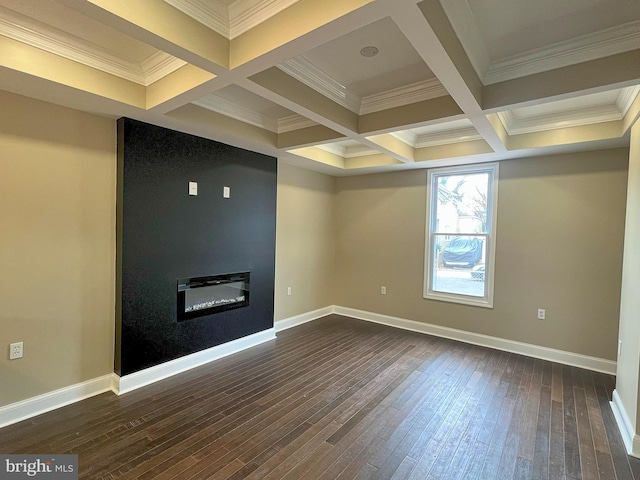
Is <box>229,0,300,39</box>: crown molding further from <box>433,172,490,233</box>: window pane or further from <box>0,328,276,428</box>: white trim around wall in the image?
<box>433,172,490,233</box>: window pane

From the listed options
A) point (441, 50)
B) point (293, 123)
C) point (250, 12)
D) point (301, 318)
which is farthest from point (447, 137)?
point (301, 318)

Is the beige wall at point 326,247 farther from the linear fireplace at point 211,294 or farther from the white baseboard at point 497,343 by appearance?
the linear fireplace at point 211,294

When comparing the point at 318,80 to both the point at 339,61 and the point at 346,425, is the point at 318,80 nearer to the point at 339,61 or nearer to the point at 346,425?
the point at 339,61

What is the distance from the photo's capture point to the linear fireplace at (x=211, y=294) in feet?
10.5

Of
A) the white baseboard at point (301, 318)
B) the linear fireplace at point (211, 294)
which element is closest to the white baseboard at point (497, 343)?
the white baseboard at point (301, 318)

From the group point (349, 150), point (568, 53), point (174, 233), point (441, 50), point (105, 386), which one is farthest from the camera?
point (349, 150)

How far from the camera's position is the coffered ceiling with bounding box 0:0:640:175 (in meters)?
1.60

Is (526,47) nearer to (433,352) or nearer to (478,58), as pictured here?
(478,58)

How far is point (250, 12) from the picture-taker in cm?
175

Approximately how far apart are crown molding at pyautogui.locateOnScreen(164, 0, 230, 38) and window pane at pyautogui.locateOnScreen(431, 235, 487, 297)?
12.4ft

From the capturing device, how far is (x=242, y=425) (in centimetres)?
233

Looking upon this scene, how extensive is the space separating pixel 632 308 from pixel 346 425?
2363 mm

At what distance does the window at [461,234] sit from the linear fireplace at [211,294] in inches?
105

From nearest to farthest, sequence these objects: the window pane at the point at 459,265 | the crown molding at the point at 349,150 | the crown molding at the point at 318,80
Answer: the crown molding at the point at 318,80 → the window pane at the point at 459,265 → the crown molding at the point at 349,150
